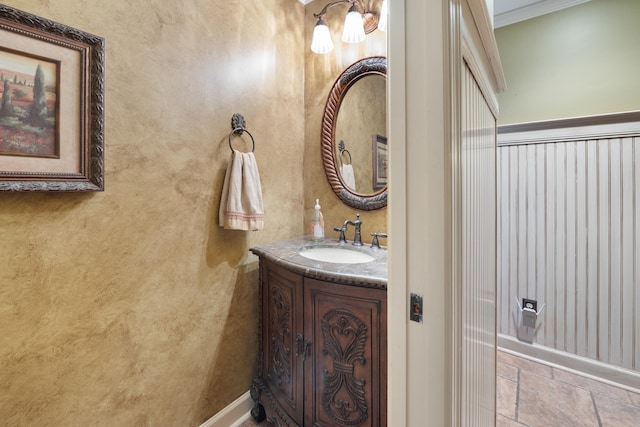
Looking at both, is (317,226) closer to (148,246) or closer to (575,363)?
(148,246)

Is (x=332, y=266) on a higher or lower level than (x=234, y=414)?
higher

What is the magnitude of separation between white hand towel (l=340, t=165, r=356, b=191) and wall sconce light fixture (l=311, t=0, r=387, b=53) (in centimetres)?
75

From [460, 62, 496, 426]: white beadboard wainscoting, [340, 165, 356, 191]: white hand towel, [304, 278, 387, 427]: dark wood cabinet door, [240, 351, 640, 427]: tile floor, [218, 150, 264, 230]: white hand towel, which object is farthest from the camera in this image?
[340, 165, 356, 191]: white hand towel

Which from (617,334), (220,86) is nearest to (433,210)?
(220,86)

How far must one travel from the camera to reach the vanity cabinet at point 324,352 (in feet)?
3.35

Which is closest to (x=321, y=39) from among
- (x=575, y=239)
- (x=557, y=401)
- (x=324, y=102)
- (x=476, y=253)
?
(x=324, y=102)

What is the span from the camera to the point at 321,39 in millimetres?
1775

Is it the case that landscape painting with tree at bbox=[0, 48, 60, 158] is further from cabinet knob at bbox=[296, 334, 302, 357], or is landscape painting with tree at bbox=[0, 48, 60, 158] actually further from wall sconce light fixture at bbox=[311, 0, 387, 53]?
wall sconce light fixture at bbox=[311, 0, 387, 53]

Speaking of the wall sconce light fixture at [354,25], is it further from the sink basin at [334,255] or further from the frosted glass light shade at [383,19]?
the sink basin at [334,255]

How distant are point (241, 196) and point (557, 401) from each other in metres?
2.27

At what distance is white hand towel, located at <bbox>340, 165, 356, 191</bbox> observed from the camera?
1786 mm

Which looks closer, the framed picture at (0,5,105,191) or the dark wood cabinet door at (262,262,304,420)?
the framed picture at (0,5,105,191)

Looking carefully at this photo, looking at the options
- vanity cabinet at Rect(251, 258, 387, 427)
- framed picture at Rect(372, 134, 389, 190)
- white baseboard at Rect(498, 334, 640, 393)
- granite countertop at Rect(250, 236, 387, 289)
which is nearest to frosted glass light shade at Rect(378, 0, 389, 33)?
framed picture at Rect(372, 134, 389, 190)

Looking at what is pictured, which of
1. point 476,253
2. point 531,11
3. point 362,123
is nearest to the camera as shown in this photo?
point 476,253
